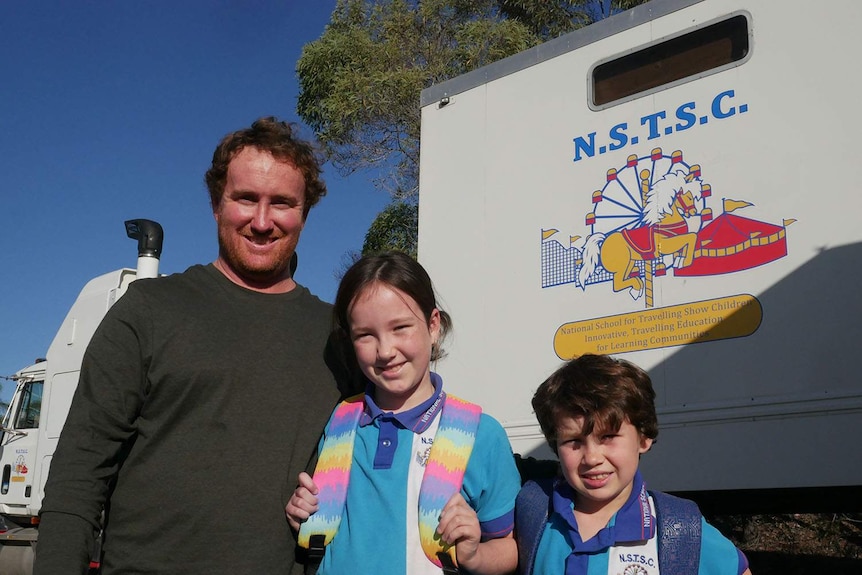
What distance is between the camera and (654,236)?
3.79 meters

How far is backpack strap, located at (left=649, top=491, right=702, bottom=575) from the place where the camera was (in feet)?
6.03

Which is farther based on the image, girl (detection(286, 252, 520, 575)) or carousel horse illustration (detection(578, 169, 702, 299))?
carousel horse illustration (detection(578, 169, 702, 299))

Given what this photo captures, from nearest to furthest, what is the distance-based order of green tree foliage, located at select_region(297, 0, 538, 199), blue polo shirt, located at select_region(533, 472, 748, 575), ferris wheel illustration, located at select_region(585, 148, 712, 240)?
blue polo shirt, located at select_region(533, 472, 748, 575) < ferris wheel illustration, located at select_region(585, 148, 712, 240) < green tree foliage, located at select_region(297, 0, 538, 199)

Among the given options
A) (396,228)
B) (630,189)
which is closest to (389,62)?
(396,228)

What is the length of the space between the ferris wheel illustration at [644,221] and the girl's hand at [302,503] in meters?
2.28

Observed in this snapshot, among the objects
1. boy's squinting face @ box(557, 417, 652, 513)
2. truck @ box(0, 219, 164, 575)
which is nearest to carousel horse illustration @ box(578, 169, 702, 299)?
boy's squinting face @ box(557, 417, 652, 513)

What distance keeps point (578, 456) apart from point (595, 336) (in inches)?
79.8

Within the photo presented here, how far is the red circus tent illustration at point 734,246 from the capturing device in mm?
3490

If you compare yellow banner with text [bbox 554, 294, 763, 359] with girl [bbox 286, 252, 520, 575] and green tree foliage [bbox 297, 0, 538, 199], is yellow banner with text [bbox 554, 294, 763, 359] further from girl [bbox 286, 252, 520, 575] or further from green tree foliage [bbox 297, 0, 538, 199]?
green tree foliage [bbox 297, 0, 538, 199]

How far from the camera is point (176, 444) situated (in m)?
1.89

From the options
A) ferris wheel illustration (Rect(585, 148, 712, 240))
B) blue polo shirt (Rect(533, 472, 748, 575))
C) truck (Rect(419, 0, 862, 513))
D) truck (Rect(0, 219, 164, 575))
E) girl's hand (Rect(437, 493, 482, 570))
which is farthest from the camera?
truck (Rect(0, 219, 164, 575))

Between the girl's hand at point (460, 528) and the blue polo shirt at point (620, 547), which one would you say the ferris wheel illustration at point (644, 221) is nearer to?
the blue polo shirt at point (620, 547)

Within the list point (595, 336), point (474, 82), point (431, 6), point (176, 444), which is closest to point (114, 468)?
point (176, 444)

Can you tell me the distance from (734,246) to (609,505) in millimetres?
1955
